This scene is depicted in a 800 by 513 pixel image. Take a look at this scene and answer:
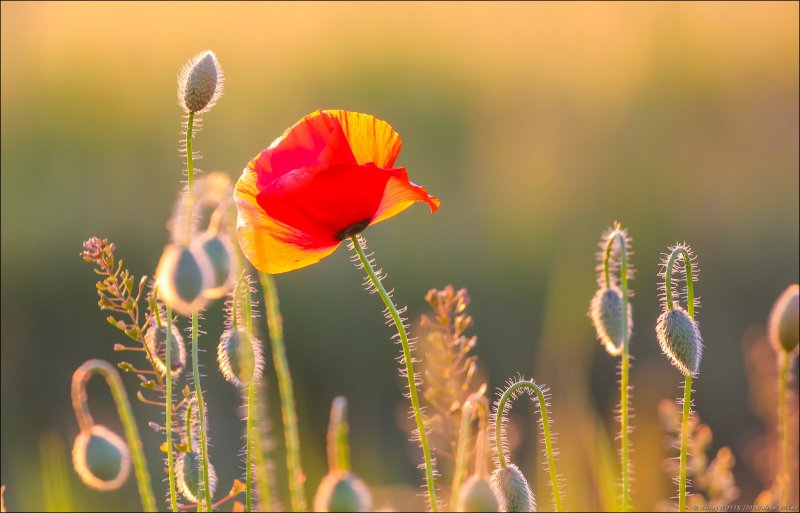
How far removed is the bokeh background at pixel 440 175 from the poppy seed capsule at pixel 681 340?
2.83ft

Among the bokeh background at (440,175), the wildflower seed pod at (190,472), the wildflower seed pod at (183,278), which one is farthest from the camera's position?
the bokeh background at (440,175)

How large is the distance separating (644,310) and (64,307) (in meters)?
1.32

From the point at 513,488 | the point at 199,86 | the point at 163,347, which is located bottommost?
the point at 513,488

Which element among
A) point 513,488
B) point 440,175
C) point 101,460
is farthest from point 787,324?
point 440,175

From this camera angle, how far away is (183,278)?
0.61m

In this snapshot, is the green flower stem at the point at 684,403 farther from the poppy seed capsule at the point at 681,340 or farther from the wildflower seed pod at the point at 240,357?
the wildflower seed pod at the point at 240,357

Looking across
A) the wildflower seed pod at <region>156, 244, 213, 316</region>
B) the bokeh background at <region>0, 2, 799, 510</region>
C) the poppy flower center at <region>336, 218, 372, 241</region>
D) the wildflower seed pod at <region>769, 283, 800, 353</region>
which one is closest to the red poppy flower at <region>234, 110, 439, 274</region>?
the poppy flower center at <region>336, 218, 372, 241</region>

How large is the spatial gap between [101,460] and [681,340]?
37cm

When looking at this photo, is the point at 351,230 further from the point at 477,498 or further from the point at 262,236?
the point at 477,498

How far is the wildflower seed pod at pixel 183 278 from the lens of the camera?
2.01ft

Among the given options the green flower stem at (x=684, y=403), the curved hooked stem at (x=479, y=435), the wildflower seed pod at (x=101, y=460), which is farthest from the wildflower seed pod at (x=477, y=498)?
the wildflower seed pod at (x=101, y=460)

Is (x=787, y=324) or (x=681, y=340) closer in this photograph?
(x=681, y=340)

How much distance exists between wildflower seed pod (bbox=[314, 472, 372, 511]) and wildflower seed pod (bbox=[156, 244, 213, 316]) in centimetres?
13

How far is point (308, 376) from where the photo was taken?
8.13ft
